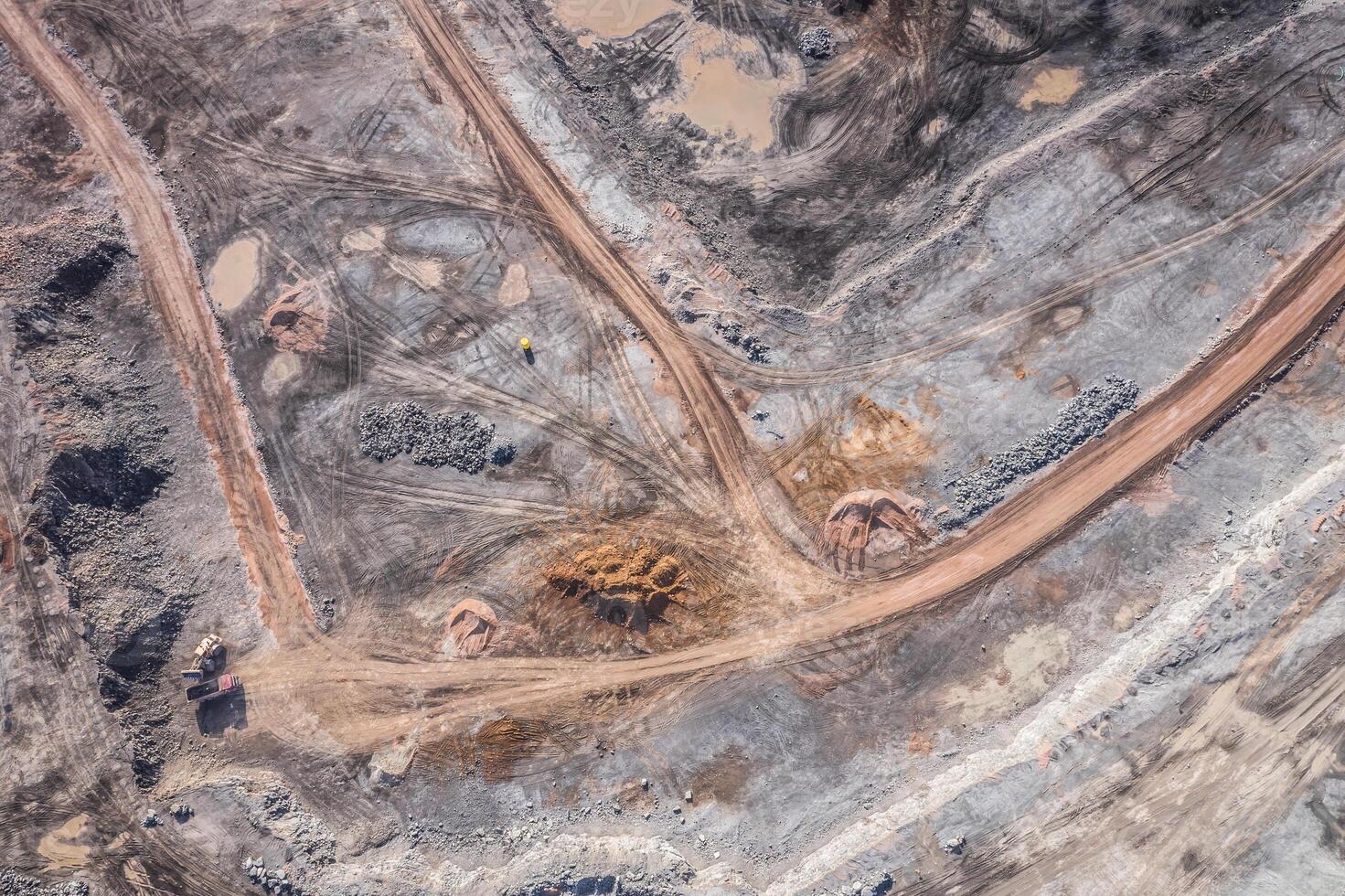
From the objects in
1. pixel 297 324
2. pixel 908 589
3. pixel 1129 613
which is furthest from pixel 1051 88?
pixel 297 324

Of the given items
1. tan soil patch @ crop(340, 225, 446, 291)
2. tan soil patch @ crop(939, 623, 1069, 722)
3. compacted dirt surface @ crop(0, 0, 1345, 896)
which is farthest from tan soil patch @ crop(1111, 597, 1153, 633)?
tan soil patch @ crop(340, 225, 446, 291)

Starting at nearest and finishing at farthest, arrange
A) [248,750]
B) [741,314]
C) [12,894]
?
[12,894], [248,750], [741,314]

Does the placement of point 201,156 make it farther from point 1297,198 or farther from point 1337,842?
point 1337,842

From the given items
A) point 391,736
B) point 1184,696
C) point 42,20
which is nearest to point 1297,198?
point 1184,696

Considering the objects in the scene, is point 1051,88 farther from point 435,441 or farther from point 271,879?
point 271,879

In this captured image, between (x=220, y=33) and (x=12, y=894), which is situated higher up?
(x=220, y=33)
